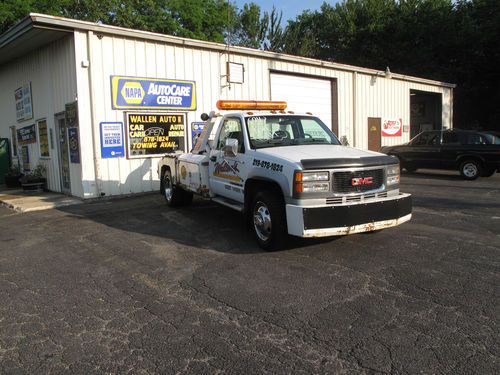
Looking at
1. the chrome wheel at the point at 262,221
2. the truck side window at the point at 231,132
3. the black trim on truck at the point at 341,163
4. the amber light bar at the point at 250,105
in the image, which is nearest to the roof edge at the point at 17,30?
the amber light bar at the point at 250,105

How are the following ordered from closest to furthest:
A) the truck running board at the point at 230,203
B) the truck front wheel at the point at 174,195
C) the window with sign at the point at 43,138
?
the truck running board at the point at 230,203
the truck front wheel at the point at 174,195
the window with sign at the point at 43,138

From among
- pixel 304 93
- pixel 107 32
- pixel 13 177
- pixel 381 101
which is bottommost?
pixel 13 177

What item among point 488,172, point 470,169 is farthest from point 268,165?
point 488,172

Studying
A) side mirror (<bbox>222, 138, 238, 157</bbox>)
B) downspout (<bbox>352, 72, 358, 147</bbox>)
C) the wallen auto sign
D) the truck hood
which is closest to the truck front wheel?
side mirror (<bbox>222, 138, 238, 157</bbox>)

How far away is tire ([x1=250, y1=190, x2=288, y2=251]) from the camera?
223 inches

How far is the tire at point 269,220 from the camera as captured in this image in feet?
18.6

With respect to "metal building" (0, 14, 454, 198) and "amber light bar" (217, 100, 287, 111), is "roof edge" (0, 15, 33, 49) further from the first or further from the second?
"amber light bar" (217, 100, 287, 111)

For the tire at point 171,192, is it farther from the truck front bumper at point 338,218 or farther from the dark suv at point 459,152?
the dark suv at point 459,152

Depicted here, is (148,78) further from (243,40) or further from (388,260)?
(243,40)

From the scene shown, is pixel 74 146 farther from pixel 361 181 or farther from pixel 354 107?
pixel 354 107

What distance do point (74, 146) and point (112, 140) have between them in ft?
3.47

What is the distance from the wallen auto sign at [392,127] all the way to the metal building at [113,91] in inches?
200

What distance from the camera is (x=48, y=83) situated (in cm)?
1267

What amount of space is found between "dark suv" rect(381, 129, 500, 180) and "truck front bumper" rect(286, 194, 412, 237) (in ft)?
30.5
